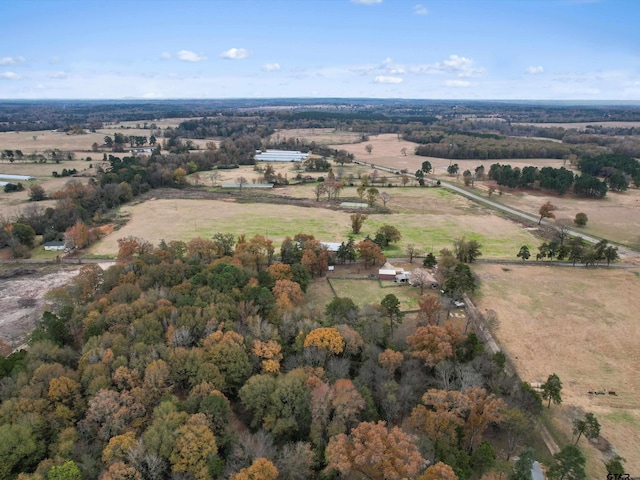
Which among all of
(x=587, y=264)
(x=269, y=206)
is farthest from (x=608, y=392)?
(x=269, y=206)

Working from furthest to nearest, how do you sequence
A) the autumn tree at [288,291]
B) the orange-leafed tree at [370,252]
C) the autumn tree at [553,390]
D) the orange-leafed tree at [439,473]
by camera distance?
the orange-leafed tree at [370,252] < the autumn tree at [288,291] < the autumn tree at [553,390] < the orange-leafed tree at [439,473]

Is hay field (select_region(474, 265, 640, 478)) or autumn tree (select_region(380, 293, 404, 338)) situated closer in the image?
hay field (select_region(474, 265, 640, 478))

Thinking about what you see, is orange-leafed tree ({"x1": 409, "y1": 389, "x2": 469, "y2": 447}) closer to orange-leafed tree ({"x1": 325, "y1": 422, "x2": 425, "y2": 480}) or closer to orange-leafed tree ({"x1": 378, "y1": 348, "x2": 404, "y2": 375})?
orange-leafed tree ({"x1": 325, "y1": 422, "x2": 425, "y2": 480})

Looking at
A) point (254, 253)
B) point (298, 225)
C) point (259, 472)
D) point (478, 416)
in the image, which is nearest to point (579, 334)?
point (478, 416)

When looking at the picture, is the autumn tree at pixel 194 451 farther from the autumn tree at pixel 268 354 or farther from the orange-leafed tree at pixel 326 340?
the orange-leafed tree at pixel 326 340

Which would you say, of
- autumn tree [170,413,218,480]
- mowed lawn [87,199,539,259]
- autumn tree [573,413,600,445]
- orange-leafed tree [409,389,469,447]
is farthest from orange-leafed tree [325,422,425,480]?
mowed lawn [87,199,539,259]

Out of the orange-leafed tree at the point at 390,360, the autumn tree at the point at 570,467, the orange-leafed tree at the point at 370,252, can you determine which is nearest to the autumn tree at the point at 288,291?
the orange-leafed tree at the point at 390,360

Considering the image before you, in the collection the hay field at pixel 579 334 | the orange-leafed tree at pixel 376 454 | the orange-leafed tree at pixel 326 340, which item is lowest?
the hay field at pixel 579 334
